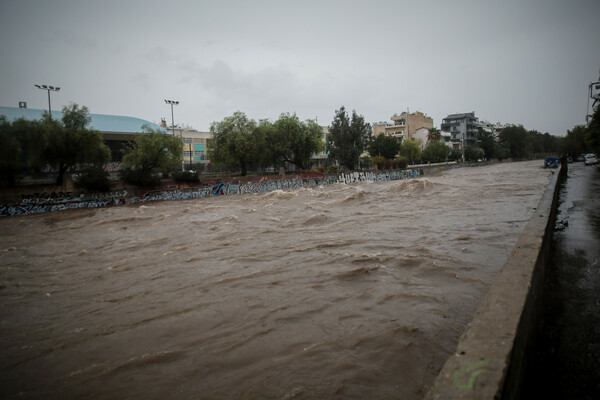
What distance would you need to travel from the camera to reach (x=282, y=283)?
5.68m

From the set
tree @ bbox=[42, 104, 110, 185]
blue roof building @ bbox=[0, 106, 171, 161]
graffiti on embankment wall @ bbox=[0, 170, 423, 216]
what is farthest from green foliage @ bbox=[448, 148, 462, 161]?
tree @ bbox=[42, 104, 110, 185]

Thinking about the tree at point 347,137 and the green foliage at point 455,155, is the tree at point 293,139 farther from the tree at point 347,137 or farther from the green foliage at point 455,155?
the green foliage at point 455,155

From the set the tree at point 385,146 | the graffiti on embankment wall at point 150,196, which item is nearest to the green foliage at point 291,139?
the graffiti on embankment wall at point 150,196

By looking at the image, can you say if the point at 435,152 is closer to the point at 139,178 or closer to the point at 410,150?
the point at 410,150

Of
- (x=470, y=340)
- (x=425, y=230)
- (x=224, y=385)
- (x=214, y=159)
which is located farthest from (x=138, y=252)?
(x=214, y=159)

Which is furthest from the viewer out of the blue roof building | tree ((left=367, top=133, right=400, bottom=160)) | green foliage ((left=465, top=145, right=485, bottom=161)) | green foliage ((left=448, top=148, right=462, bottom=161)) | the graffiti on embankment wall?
green foliage ((left=448, top=148, right=462, bottom=161))

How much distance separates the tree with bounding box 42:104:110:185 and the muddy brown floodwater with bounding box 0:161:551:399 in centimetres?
2285

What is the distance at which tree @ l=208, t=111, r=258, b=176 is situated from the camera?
41.7 m

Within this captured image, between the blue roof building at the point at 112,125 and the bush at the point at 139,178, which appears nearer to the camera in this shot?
the bush at the point at 139,178

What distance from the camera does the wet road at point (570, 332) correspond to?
8.02 ft

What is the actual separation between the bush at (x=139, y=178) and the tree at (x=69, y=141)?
11.5 ft

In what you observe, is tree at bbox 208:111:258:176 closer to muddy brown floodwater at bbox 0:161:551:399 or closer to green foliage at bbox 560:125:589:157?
muddy brown floodwater at bbox 0:161:551:399

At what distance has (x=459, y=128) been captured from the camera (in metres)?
106

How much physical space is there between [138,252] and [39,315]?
440cm
